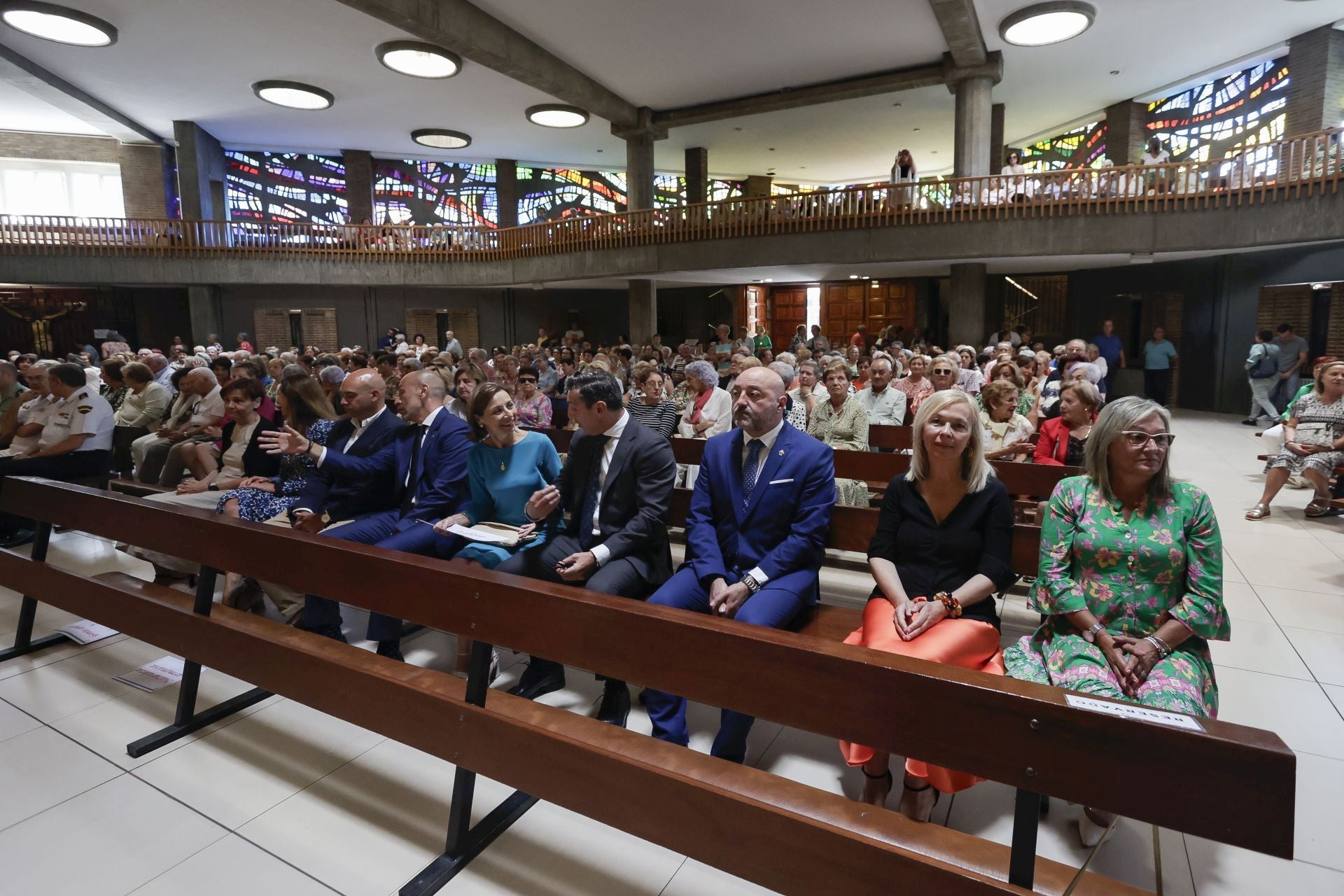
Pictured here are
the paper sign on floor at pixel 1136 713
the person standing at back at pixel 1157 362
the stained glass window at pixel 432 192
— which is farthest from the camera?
the stained glass window at pixel 432 192

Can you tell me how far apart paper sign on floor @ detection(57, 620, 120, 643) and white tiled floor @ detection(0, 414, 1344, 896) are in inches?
3.4

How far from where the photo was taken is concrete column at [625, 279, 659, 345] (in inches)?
653

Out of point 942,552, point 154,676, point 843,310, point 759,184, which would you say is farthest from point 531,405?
point 759,184

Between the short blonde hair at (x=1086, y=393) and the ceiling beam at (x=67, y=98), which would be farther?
the ceiling beam at (x=67, y=98)

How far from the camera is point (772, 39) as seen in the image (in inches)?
511

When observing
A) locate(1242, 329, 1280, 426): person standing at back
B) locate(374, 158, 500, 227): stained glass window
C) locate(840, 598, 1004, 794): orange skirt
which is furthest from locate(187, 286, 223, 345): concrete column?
locate(1242, 329, 1280, 426): person standing at back

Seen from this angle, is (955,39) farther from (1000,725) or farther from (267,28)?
(1000,725)

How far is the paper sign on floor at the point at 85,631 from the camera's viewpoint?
3.41m

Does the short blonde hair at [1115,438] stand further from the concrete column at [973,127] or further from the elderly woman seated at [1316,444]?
the concrete column at [973,127]

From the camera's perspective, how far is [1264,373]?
10.3 m

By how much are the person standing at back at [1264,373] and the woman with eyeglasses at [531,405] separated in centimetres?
987

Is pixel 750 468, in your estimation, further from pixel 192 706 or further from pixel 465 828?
pixel 192 706

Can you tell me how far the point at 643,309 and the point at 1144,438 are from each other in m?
15.1

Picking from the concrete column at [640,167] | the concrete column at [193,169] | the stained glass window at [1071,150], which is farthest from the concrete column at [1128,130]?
the concrete column at [193,169]
